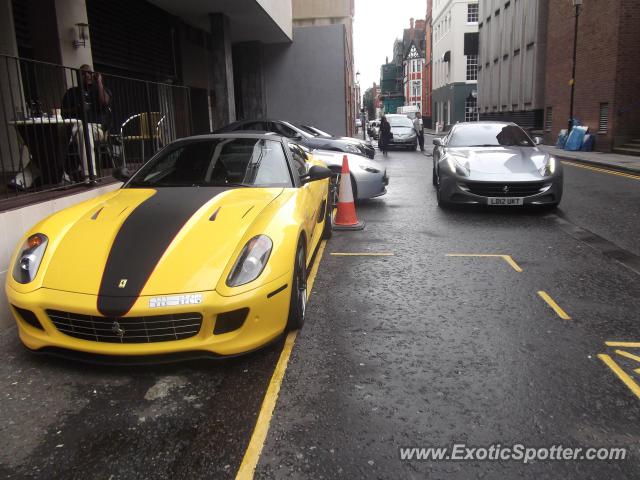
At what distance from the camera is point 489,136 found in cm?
967

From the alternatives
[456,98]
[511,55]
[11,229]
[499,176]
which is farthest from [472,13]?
[11,229]

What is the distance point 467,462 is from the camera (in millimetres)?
2514

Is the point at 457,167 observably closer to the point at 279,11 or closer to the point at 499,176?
the point at 499,176

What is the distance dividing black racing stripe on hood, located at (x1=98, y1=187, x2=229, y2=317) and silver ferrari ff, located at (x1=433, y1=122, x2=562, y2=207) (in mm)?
4837

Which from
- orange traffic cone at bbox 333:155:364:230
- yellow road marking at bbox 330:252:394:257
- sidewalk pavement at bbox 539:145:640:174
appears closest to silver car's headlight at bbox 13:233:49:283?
yellow road marking at bbox 330:252:394:257

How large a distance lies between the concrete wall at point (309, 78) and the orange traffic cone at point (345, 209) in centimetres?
1660

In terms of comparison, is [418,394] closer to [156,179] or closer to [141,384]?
[141,384]

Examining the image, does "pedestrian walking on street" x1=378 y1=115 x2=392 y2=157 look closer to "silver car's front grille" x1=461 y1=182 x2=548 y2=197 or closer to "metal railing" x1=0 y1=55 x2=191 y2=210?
"metal railing" x1=0 y1=55 x2=191 y2=210

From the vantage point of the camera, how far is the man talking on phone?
606 centimetres

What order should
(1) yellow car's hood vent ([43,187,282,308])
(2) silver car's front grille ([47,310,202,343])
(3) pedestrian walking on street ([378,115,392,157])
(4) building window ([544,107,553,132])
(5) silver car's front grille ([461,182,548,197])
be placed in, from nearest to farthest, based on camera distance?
(2) silver car's front grille ([47,310,202,343])
(1) yellow car's hood vent ([43,187,282,308])
(5) silver car's front grille ([461,182,548,197])
(3) pedestrian walking on street ([378,115,392,157])
(4) building window ([544,107,553,132])

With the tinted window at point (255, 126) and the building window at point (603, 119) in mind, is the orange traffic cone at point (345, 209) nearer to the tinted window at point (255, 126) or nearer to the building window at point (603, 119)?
the tinted window at point (255, 126)

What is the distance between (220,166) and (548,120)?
25.8 m

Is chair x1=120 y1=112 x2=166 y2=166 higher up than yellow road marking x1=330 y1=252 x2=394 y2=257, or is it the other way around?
chair x1=120 y1=112 x2=166 y2=166

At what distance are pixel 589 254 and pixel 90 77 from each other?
636 centimetres
